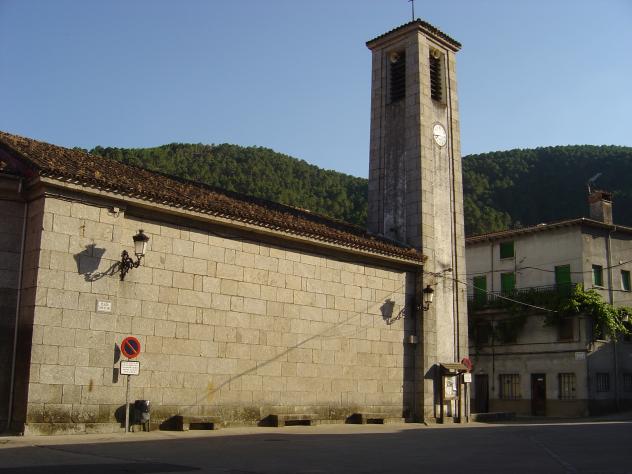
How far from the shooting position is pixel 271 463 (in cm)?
975

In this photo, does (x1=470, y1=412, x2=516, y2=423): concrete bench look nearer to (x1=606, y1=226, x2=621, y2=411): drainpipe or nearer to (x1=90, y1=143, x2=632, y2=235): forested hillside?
(x1=606, y1=226, x2=621, y2=411): drainpipe

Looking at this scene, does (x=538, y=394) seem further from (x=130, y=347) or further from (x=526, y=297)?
(x=130, y=347)

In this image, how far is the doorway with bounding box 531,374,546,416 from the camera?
33803 millimetres

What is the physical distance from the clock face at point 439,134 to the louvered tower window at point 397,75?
173 centimetres

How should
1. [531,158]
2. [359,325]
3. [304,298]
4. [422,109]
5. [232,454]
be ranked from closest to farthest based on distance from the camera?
[232,454], [304,298], [359,325], [422,109], [531,158]

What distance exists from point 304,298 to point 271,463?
9.95 meters

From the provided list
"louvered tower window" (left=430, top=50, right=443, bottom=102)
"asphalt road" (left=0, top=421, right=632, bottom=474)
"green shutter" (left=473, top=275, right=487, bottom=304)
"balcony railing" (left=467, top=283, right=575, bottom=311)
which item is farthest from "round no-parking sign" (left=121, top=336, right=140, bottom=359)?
"green shutter" (left=473, top=275, right=487, bottom=304)

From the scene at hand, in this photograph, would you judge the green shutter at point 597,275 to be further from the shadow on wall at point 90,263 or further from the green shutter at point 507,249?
the shadow on wall at point 90,263

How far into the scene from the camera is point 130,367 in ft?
48.8

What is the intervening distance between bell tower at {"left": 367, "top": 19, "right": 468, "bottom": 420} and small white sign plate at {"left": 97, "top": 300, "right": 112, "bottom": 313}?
11.0 meters

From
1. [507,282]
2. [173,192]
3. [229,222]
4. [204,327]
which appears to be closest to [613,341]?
[507,282]

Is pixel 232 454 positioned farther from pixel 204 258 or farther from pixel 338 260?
pixel 338 260

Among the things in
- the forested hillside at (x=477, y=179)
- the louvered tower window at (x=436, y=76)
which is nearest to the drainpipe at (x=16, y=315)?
the louvered tower window at (x=436, y=76)

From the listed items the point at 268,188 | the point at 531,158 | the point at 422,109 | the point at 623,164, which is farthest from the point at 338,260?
the point at 531,158
